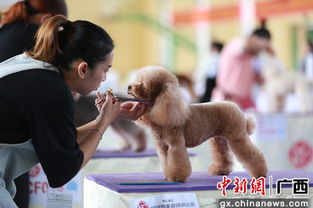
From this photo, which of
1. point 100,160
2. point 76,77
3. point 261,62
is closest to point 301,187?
point 76,77

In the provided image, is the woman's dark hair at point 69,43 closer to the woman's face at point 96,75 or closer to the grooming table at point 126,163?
the woman's face at point 96,75

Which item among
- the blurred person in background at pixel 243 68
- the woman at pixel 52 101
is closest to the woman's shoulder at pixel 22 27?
the woman at pixel 52 101

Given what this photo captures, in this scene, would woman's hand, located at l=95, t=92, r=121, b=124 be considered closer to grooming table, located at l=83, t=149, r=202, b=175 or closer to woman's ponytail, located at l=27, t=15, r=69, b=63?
woman's ponytail, located at l=27, t=15, r=69, b=63

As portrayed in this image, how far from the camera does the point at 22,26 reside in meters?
1.86

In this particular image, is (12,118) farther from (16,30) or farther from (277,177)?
(277,177)

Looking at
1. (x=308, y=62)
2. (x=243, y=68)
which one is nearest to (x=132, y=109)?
(x=243, y=68)

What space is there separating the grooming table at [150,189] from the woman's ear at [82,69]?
0.94 ft

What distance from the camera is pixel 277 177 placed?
161 cm

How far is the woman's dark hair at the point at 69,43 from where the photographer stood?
1375 millimetres

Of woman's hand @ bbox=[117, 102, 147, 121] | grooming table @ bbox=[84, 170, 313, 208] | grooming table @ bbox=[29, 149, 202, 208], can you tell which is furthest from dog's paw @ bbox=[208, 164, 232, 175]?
grooming table @ bbox=[29, 149, 202, 208]

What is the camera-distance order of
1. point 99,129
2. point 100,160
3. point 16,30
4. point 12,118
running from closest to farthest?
point 12,118 → point 99,129 → point 16,30 → point 100,160

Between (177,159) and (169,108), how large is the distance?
0.14 m

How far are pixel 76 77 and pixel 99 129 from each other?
0.46ft

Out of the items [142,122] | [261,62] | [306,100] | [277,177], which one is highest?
[142,122]
